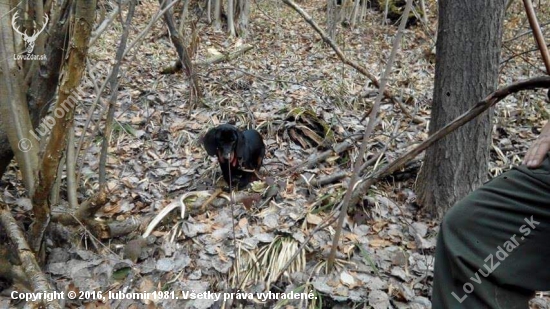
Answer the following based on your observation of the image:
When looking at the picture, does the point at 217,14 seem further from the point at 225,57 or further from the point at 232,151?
the point at 232,151

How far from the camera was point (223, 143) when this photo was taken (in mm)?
3555

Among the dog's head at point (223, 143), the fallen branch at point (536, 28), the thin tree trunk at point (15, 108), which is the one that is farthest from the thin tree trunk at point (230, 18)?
the fallen branch at point (536, 28)

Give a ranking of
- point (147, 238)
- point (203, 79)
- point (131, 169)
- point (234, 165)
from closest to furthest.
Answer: point (147, 238) → point (234, 165) → point (131, 169) → point (203, 79)

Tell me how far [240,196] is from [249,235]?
480 millimetres

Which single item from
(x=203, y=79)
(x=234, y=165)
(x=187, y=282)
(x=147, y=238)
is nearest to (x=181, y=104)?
(x=203, y=79)

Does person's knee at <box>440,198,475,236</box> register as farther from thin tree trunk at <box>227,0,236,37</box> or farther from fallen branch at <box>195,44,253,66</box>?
thin tree trunk at <box>227,0,236,37</box>

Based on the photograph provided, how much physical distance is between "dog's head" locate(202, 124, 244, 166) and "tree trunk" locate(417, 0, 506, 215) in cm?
150

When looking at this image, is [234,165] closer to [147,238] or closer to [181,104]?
[147,238]

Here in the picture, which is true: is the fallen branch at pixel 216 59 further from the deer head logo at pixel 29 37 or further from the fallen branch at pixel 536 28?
the fallen branch at pixel 536 28

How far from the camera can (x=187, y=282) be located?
103 inches

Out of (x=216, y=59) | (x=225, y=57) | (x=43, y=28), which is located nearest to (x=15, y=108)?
(x=43, y=28)

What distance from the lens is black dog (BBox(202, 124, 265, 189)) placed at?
11.6ft

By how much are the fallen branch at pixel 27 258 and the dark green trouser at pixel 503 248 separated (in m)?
1.76

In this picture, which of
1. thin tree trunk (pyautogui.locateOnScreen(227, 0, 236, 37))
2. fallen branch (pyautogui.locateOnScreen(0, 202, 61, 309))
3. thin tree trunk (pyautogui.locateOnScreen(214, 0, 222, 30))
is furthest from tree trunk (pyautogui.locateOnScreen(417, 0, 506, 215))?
thin tree trunk (pyautogui.locateOnScreen(214, 0, 222, 30))
